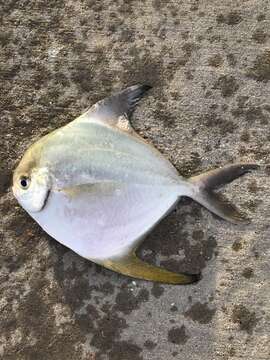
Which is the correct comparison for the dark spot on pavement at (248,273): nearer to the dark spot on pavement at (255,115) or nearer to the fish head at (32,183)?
the dark spot on pavement at (255,115)

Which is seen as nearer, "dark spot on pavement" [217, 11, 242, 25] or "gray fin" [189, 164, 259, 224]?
"gray fin" [189, 164, 259, 224]

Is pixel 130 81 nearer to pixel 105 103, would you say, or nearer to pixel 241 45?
pixel 105 103

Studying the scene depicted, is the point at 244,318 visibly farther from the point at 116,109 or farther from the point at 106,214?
the point at 116,109

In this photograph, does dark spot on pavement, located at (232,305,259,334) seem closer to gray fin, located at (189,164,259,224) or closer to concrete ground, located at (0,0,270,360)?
concrete ground, located at (0,0,270,360)

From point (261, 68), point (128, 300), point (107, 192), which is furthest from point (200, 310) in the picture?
point (261, 68)

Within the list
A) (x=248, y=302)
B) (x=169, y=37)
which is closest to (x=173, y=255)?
(x=248, y=302)

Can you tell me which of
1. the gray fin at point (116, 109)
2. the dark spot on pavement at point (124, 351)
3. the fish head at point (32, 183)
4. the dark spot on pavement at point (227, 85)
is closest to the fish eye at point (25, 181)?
the fish head at point (32, 183)

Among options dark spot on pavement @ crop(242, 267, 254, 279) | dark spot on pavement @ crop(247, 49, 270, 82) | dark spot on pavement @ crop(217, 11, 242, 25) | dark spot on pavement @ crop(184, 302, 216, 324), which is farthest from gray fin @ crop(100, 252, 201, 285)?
dark spot on pavement @ crop(217, 11, 242, 25)
